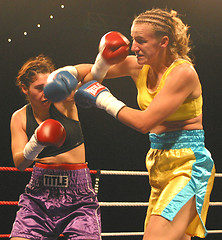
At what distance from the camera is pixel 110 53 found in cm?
171

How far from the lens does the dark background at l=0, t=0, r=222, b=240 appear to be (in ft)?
14.9

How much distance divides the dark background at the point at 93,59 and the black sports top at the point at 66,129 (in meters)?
2.76

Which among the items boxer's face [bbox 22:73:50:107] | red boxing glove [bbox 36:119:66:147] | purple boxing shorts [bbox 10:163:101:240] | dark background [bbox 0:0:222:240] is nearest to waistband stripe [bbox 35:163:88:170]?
purple boxing shorts [bbox 10:163:101:240]

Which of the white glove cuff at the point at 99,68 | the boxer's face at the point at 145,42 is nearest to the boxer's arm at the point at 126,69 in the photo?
the white glove cuff at the point at 99,68

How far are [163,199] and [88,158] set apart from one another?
3.55m

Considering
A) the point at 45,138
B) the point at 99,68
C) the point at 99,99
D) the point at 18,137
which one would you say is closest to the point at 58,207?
the point at 45,138

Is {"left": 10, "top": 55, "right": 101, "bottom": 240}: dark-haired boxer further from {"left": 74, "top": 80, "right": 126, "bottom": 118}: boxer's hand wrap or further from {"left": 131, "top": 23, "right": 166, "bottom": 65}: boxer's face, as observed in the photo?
{"left": 131, "top": 23, "right": 166, "bottom": 65}: boxer's face

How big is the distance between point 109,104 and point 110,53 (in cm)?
30

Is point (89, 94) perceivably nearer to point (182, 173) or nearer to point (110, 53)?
point (110, 53)

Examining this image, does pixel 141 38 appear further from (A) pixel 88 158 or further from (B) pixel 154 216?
(A) pixel 88 158

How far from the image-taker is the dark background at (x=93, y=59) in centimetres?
454

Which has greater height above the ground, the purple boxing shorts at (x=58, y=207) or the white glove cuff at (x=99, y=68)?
the white glove cuff at (x=99, y=68)

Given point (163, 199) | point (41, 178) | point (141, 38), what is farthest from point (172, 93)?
point (41, 178)

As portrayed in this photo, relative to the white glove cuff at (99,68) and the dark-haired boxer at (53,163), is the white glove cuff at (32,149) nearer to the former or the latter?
the dark-haired boxer at (53,163)
